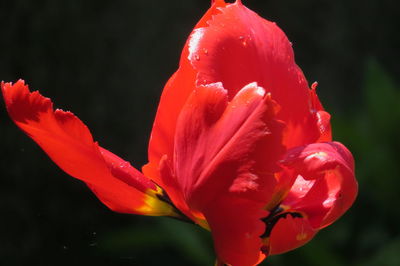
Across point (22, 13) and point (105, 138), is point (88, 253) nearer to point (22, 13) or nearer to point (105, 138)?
point (105, 138)

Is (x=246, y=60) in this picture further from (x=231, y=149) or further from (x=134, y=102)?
(x=134, y=102)

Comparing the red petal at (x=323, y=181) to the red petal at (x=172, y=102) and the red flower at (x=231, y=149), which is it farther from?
the red petal at (x=172, y=102)

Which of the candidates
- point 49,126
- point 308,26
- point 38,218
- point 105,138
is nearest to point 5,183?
point 38,218

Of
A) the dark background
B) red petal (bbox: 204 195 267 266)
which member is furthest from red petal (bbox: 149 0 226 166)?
the dark background

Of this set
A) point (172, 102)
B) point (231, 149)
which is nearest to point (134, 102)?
point (172, 102)

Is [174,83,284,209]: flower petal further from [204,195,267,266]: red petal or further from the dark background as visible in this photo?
the dark background
